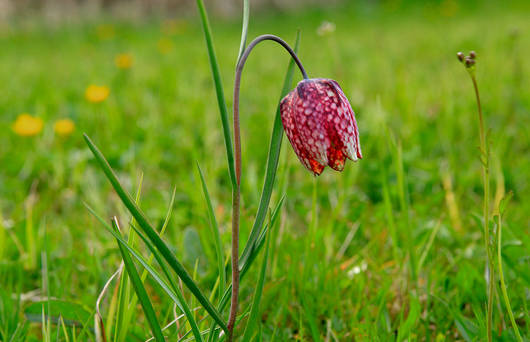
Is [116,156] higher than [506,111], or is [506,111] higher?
[116,156]

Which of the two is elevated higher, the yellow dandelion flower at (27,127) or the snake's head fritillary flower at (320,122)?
the snake's head fritillary flower at (320,122)

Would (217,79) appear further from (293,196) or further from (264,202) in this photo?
(293,196)

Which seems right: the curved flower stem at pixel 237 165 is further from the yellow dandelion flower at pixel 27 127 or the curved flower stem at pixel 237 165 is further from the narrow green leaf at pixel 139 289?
the yellow dandelion flower at pixel 27 127

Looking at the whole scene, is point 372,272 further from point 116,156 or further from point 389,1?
point 389,1

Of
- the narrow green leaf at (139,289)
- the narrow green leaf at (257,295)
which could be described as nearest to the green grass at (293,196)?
the narrow green leaf at (257,295)

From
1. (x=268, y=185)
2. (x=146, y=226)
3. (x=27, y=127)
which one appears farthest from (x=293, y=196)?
(x=27, y=127)

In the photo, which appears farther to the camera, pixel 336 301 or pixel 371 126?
pixel 371 126

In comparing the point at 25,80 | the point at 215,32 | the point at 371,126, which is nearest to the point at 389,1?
the point at 215,32
